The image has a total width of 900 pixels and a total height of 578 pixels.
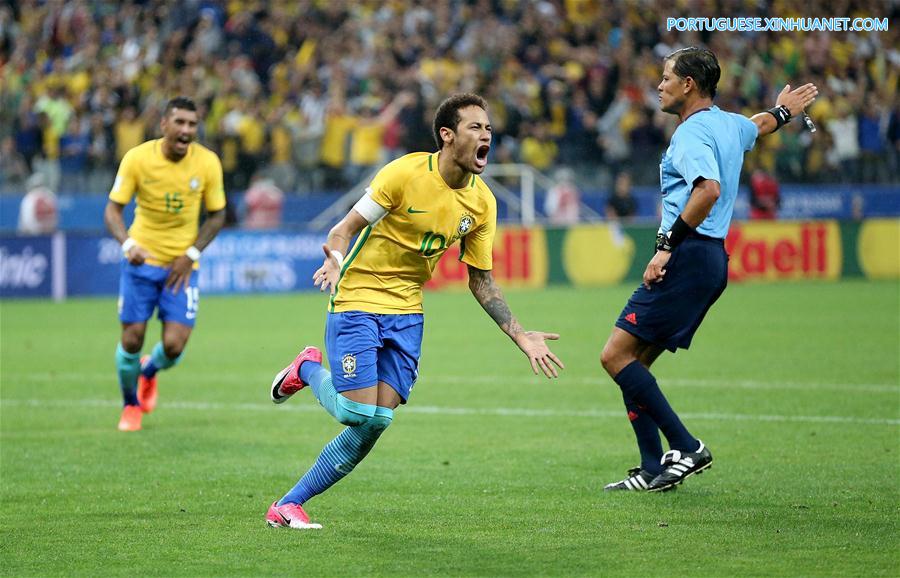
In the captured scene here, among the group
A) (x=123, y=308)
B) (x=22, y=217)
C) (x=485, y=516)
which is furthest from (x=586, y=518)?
(x=22, y=217)

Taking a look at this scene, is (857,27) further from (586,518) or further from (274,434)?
(586,518)

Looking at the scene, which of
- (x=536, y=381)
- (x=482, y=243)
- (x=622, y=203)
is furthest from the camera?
(x=622, y=203)

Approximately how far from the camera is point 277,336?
59.0ft

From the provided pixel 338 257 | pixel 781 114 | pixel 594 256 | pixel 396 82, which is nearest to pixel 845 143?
pixel 594 256

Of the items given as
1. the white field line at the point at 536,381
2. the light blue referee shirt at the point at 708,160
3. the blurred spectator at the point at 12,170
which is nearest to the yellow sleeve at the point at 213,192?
the white field line at the point at 536,381

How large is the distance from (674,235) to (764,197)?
20438 millimetres

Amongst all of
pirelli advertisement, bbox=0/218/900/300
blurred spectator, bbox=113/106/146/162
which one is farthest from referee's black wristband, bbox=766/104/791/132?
blurred spectator, bbox=113/106/146/162

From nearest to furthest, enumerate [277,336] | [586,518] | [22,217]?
[586,518]
[277,336]
[22,217]

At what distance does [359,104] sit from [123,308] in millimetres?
17761

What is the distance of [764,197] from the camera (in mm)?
27312

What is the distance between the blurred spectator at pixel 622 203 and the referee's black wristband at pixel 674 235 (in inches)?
752

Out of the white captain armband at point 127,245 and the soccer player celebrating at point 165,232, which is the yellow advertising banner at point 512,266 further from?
the white captain armband at point 127,245

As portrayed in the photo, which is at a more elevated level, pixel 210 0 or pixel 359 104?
pixel 210 0

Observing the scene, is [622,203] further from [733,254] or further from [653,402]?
[653,402]
